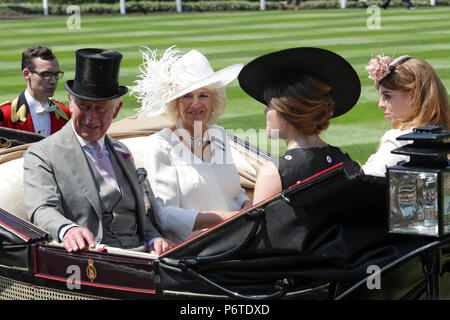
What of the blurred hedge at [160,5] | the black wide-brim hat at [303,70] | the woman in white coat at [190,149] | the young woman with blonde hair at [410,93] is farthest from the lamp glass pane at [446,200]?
the blurred hedge at [160,5]

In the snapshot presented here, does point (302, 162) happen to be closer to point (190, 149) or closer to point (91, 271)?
point (91, 271)

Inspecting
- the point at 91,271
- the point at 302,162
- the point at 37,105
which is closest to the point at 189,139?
the point at 302,162

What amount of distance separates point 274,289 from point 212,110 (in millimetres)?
1667

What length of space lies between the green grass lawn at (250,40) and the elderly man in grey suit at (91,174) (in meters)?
4.41

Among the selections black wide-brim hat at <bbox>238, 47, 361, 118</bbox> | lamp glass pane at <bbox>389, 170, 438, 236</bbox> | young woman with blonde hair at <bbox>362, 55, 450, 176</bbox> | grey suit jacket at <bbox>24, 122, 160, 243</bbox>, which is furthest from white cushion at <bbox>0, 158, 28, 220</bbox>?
lamp glass pane at <bbox>389, 170, 438, 236</bbox>

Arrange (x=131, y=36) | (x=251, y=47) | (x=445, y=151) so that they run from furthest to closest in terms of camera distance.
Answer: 1. (x=131, y=36)
2. (x=251, y=47)
3. (x=445, y=151)

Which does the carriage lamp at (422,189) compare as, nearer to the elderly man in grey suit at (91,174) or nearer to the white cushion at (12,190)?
the elderly man in grey suit at (91,174)

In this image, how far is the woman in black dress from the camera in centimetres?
339

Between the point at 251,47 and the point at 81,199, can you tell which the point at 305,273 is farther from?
the point at 251,47

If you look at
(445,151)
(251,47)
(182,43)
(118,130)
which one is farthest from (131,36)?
(445,151)

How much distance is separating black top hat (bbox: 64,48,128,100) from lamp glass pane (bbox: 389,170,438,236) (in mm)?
1610

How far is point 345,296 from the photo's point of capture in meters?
2.98

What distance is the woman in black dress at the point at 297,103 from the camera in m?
3.39

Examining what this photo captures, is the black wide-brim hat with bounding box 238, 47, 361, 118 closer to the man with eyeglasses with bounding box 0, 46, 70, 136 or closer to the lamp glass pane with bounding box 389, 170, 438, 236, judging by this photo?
the lamp glass pane with bounding box 389, 170, 438, 236
